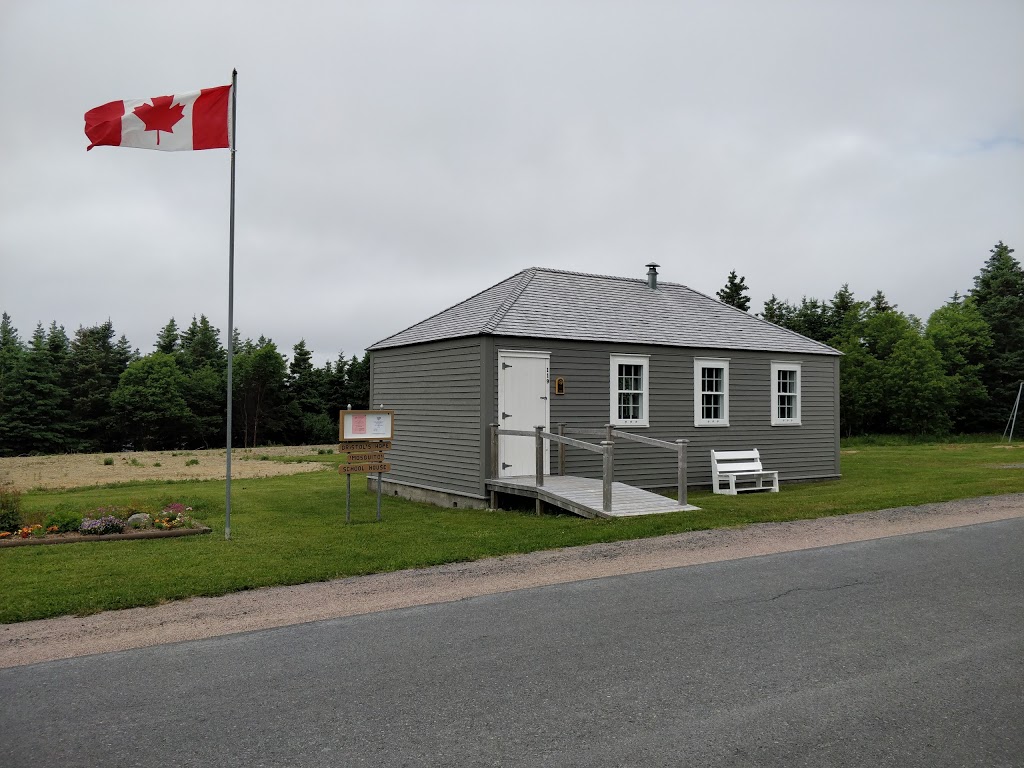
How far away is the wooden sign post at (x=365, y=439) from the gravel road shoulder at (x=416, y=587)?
13.6 feet

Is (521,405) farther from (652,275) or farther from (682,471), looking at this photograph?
(652,275)

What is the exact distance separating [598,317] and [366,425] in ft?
22.6

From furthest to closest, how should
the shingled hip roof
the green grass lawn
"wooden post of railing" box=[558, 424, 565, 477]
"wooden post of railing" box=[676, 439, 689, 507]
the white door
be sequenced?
the shingled hip roof
"wooden post of railing" box=[558, 424, 565, 477]
the white door
"wooden post of railing" box=[676, 439, 689, 507]
the green grass lawn

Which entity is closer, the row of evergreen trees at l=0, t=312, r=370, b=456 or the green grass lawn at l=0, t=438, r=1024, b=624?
the green grass lawn at l=0, t=438, r=1024, b=624

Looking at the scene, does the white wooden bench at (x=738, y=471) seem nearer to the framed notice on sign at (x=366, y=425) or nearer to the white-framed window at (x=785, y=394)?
the white-framed window at (x=785, y=394)

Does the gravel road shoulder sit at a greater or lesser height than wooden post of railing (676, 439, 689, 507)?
lesser

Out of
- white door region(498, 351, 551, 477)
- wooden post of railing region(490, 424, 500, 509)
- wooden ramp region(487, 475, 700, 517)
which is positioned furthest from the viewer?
white door region(498, 351, 551, 477)

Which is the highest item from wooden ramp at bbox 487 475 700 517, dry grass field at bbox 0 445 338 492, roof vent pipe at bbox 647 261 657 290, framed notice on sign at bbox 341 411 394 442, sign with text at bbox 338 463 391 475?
roof vent pipe at bbox 647 261 657 290

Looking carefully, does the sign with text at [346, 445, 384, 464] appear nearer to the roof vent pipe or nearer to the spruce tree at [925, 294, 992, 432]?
the roof vent pipe

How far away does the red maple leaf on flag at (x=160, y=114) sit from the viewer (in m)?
10.5

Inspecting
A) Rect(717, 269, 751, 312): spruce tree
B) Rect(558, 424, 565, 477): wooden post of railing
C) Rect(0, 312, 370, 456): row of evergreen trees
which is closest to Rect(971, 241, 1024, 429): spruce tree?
Rect(717, 269, 751, 312): spruce tree

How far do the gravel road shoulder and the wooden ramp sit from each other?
1761 millimetres

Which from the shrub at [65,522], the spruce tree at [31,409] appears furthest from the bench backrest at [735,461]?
the spruce tree at [31,409]

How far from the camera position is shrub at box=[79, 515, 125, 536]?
10844 millimetres
